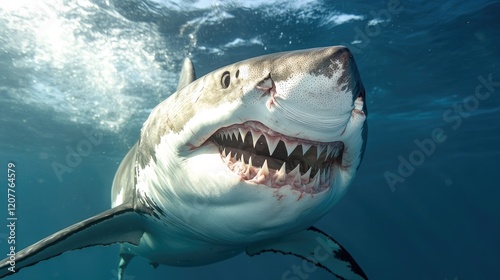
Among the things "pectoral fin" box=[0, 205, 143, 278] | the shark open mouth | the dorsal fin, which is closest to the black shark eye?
the shark open mouth

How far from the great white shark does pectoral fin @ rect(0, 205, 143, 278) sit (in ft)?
0.05

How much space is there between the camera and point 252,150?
101 inches

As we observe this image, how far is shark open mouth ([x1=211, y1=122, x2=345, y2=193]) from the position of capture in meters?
2.29

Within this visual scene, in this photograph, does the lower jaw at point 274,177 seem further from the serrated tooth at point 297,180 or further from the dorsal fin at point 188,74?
the dorsal fin at point 188,74

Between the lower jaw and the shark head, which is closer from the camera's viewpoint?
the shark head

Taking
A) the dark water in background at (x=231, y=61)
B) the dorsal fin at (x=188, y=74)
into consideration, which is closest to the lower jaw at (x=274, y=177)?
the dorsal fin at (x=188, y=74)

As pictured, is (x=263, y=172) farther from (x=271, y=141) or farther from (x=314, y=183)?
(x=314, y=183)

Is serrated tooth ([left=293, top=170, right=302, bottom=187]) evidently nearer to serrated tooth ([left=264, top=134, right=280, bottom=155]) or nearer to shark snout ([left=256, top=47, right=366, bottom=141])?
serrated tooth ([left=264, top=134, right=280, bottom=155])

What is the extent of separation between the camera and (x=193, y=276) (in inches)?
2552

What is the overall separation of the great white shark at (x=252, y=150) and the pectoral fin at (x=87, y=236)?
0.01m

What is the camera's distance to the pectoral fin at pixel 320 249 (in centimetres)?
460

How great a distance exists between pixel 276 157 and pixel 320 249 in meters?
2.60

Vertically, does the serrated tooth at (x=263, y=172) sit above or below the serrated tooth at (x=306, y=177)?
above

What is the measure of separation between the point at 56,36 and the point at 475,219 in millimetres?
82344
